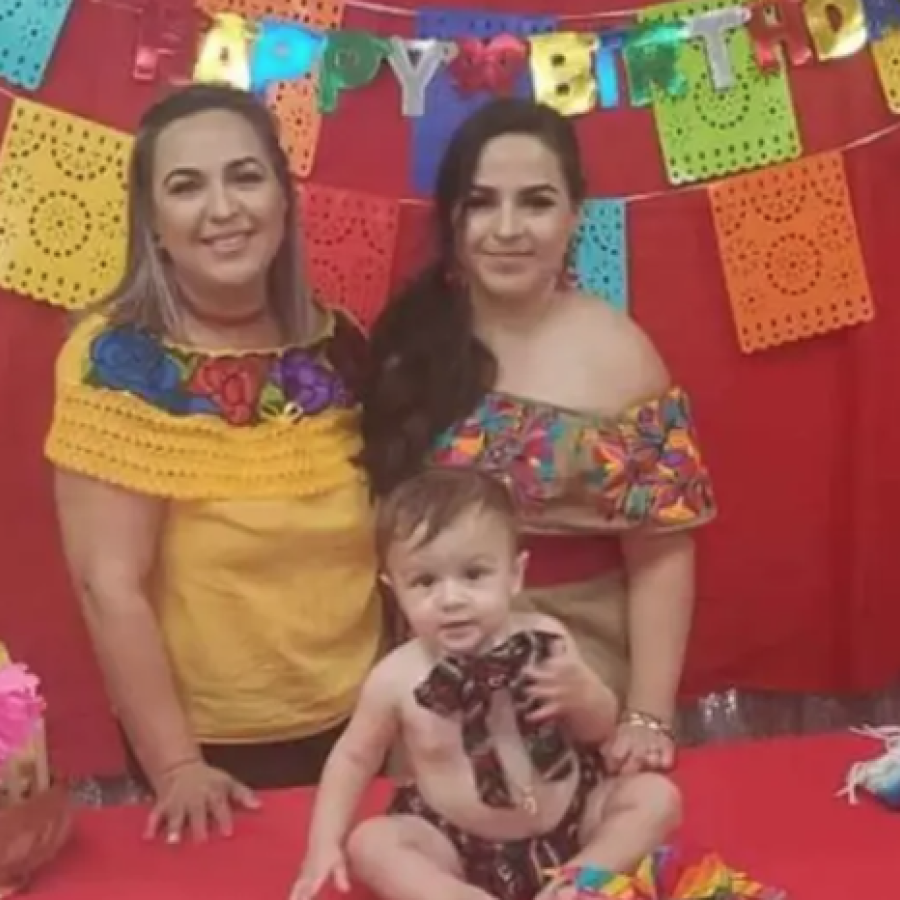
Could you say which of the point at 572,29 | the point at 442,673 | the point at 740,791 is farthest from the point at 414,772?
the point at 572,29

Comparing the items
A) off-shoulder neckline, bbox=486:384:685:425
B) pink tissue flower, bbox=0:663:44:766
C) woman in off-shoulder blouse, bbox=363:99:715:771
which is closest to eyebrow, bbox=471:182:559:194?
woman in off-shoulder blouse, bbox=363:99:715:771

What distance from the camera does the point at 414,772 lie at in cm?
127

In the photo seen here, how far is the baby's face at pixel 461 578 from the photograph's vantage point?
1173 millimetres

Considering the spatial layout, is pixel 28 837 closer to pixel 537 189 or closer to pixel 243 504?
pixel 243 504

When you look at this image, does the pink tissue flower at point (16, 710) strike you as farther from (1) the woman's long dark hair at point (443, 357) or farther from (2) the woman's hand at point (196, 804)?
(1) the woman's long dark hair at point (443, 357)

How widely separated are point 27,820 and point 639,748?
0.42 m

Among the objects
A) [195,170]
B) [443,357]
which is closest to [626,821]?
[443,357]

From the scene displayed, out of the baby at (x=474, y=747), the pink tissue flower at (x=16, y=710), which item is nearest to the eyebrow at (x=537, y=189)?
the baby at (x=474, y=747)

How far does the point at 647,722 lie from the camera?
4.98ft

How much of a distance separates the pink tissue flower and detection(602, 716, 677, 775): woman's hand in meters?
0.38

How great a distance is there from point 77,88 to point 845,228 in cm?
75

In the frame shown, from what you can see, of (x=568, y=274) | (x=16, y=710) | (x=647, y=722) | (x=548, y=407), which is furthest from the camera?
(x=568, y=274)

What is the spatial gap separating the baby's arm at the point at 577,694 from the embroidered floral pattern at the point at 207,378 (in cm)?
42

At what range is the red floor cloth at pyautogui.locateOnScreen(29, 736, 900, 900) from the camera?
1315 mm
